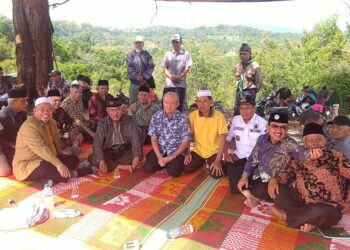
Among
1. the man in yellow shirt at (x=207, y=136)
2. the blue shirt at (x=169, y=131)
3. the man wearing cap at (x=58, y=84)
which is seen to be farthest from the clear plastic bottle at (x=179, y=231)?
the man wearing cap at (x=58, y=84)

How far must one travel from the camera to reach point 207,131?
426 cm

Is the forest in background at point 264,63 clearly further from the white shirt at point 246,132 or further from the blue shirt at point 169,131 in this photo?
the blue shirt at point 169,131

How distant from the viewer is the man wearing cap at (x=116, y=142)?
14.2ft

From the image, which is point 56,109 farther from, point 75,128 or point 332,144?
point 332,144

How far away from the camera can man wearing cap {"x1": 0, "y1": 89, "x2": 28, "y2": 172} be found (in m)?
4.37

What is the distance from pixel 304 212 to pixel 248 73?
125 inches

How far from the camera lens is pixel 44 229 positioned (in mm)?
2910

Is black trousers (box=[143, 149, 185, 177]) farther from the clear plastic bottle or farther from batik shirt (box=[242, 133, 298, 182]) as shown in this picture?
the clear plastic bottle

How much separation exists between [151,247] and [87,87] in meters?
5.41

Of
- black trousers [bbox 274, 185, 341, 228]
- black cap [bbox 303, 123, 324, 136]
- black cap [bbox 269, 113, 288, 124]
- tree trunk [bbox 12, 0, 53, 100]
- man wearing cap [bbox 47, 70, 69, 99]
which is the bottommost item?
black trousers [bbox 274, 185, 341, 228]

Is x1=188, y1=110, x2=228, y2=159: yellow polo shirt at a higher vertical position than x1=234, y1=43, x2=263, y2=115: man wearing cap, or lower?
lower

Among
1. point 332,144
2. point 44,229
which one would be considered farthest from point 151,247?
point 332,144

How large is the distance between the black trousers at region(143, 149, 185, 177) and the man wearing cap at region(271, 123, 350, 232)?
5.05 ft

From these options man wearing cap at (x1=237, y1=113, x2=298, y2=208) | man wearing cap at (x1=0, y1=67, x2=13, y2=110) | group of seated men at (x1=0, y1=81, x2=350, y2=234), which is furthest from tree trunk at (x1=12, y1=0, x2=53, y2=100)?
man wearing cap at (x1=237, y1=113, x2=298, y2=208)
